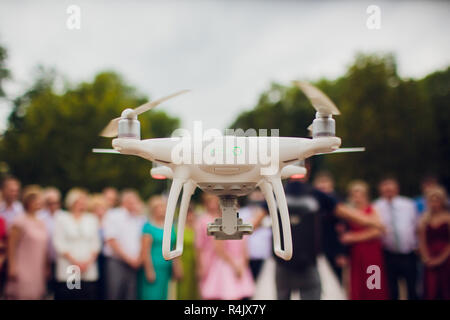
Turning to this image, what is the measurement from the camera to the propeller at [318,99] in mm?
922

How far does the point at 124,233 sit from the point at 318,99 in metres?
2.91

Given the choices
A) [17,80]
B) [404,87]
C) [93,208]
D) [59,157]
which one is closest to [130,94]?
[404,87]

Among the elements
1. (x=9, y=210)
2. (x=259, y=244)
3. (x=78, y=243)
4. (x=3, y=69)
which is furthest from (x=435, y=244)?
(x=9, y=210)

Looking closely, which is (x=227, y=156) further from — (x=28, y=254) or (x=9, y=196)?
(x=9, y=196)

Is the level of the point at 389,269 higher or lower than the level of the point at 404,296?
higher

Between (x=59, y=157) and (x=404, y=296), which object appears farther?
(x=59, y=157)

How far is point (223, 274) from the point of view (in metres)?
2.95

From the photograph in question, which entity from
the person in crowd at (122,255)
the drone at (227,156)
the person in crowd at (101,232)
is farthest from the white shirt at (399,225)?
the drone at (227,156)

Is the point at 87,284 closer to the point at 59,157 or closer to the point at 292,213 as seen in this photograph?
the point at 292,213

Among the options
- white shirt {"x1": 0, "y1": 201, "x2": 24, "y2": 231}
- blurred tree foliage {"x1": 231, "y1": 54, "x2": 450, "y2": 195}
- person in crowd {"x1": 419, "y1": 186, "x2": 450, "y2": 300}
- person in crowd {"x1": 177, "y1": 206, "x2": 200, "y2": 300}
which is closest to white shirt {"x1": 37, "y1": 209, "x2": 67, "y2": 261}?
white shirt {"x1": 0, "y1": 201, "x2": 24, "y2": 231}

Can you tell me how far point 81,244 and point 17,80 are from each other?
133 cm

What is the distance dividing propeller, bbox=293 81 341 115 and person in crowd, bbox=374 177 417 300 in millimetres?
3178

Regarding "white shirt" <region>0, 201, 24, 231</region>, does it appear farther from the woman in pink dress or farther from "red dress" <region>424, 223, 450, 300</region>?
"red dress" <region>424, 223, 450, 300</region>

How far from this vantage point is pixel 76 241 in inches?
115
